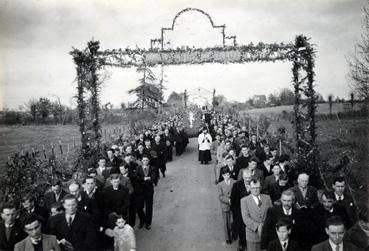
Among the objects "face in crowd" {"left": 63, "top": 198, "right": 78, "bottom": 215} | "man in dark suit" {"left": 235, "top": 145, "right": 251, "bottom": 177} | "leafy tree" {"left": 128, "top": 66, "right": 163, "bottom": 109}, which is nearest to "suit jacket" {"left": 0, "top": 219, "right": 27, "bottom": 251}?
"face in crowd" {"left": 63, "top": 198, "right": 78, "bottom": 215}

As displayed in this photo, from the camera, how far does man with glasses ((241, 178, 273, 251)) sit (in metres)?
5.56

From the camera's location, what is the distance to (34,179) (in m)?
8.41

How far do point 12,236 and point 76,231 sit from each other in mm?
786

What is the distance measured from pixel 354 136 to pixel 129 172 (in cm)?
859

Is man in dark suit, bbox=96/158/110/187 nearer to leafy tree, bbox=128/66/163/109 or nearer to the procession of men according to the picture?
the procession of men

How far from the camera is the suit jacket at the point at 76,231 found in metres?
5.03

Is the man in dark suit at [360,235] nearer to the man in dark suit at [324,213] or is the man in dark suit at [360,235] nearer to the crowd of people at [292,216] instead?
the crowd of people at [292,216]

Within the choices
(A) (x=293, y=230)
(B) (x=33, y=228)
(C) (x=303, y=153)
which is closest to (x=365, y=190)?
(C) (x=303, y=153)

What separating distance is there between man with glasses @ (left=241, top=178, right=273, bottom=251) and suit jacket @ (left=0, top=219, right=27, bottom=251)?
313cm

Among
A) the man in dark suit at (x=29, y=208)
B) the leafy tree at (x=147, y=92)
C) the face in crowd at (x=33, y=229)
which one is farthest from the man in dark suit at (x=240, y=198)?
the leafy tree at (x=147, y=92)

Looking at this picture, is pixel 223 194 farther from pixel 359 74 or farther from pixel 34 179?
pixel 359 74

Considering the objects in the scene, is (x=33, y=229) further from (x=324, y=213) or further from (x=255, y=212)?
(x=324, y=213)

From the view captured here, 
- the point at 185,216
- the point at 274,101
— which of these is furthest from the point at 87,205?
the point at 274,101

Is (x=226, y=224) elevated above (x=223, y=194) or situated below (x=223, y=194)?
below
